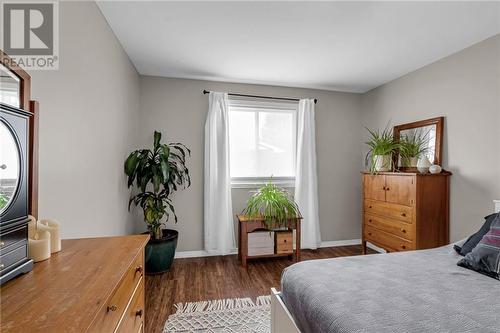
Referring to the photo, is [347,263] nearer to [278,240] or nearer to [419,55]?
[278,240]

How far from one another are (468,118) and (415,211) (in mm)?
1117

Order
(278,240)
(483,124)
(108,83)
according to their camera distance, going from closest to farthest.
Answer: (108,83) → (483,124) → (278,240)

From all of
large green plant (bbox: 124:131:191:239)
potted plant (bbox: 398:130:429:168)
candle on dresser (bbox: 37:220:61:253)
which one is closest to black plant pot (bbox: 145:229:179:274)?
large green plant (bbox: 124:131:191:239)

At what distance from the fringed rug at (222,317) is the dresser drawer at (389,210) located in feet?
5.84

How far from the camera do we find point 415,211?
8.68 feet

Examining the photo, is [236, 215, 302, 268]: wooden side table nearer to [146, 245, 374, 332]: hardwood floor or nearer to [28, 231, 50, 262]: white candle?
[146, 245, 374, 332]: hardwood floor

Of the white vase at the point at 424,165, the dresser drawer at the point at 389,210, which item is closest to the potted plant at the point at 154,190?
the dresser drawer at the point at 389,210

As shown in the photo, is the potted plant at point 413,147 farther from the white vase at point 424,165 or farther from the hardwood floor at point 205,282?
the hardwood floor at point 205,282

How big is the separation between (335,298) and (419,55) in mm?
2884

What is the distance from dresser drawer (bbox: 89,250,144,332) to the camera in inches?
27.8

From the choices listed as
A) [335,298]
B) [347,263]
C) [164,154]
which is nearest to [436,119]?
[347,263]

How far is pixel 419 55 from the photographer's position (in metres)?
2.79

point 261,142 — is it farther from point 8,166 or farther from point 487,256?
point 8,166

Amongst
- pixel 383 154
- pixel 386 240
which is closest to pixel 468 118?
pixel 383 154
